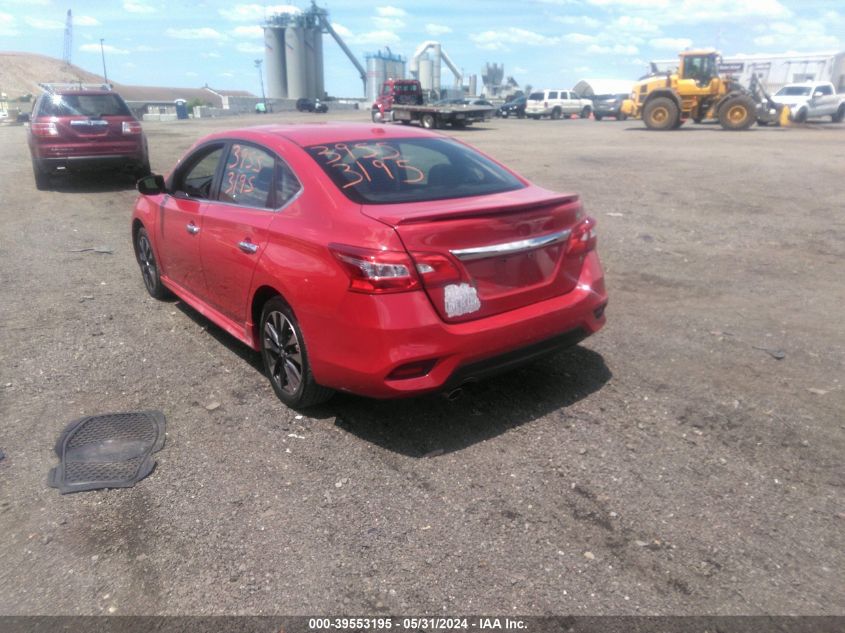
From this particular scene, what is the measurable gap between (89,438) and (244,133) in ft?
7.27

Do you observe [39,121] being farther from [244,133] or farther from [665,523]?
[665,523]

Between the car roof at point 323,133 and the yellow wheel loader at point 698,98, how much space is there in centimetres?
2372

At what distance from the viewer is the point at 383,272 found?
315 centimetres

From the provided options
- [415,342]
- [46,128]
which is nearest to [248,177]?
[415,342]

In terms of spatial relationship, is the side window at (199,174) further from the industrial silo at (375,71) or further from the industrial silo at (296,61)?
the industrial silo at (296,61)

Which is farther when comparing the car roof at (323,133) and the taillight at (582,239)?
the car roof at (323,133)

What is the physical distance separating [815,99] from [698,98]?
394 inches

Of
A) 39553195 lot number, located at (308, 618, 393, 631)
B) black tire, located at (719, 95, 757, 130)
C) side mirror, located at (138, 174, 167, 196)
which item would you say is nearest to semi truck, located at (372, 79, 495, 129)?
black tire, located at (719, 95, 757, 130)

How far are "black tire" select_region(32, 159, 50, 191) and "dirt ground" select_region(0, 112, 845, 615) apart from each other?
7263 millimetres

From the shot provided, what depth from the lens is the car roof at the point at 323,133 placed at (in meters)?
4.15

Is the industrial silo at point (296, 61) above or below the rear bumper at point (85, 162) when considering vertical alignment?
above

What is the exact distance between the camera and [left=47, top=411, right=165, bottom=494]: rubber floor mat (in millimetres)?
3311

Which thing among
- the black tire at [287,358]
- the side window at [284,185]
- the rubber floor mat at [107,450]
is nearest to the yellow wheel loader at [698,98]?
the side window at [284,185]

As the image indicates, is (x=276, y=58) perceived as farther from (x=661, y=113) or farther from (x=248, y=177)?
(x=248, y=177)
